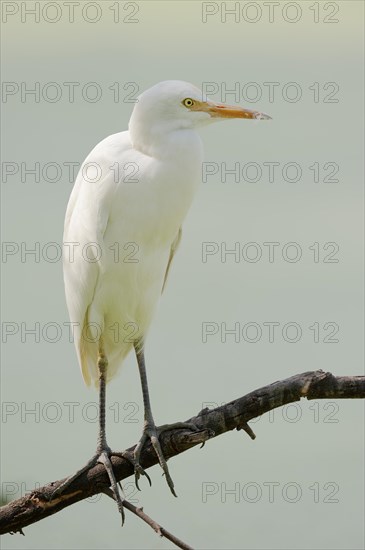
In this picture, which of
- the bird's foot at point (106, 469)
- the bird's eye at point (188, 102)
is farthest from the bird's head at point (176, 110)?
the bird's foot at point (106, 469)

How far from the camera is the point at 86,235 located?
10.7 feet

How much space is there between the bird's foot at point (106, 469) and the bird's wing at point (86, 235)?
469 mm

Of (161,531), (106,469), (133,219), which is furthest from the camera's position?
(133,219)

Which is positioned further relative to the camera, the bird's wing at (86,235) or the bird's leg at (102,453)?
the bird's wing at (86,235)

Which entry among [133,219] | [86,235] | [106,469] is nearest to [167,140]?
[133,219]

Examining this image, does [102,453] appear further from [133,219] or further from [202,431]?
[133,219]

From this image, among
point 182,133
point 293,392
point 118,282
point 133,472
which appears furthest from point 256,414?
point 182,133

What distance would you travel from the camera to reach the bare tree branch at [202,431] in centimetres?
255

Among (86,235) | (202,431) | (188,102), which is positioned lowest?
(202,431)

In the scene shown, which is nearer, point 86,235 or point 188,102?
point 188,102

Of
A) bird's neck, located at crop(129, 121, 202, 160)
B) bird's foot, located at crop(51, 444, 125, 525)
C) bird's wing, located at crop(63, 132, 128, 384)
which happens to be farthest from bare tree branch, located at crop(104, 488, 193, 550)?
bird's neck, located at crop(129, 121, 202, 160)

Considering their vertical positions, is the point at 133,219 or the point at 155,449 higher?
the point at 133,219

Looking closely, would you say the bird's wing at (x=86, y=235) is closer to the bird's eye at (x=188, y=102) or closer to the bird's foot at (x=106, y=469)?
the bird's eye at (x=188, y=102)

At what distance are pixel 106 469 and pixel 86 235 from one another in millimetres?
834
